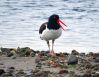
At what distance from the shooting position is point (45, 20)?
2616 centimetres

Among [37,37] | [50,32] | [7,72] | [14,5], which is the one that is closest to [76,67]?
[7,72]

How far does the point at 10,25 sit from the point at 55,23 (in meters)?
9.00

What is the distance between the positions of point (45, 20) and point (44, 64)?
1301 centimetres

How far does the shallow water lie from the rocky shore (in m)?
2.82

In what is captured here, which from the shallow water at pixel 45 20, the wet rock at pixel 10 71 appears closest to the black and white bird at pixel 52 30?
the shallow water at pixel 45 20

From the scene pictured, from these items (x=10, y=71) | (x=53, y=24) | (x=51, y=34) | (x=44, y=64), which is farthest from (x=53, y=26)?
(x=10, y=71)

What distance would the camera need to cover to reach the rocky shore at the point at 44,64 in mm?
11867

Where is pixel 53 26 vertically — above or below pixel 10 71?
above

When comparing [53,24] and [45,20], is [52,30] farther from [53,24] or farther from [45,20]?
[45,20]

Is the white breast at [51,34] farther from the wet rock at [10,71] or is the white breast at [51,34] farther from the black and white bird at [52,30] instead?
the wet rock at [10,71]

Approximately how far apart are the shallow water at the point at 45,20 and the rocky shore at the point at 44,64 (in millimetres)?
2823

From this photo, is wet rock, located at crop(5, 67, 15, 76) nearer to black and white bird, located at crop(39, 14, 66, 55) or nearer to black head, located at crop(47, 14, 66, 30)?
black and white bird, located at crop(39, 14, 66, 55)

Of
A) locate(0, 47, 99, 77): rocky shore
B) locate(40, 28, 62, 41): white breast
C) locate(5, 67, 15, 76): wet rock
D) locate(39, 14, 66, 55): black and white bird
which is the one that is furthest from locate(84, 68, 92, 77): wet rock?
locate(40, 28, 62, 41): white breast

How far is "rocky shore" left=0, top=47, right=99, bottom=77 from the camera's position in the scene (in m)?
11.9
